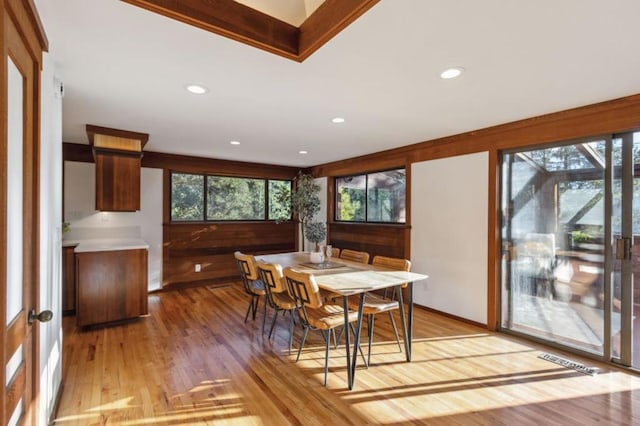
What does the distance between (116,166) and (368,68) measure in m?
3.35

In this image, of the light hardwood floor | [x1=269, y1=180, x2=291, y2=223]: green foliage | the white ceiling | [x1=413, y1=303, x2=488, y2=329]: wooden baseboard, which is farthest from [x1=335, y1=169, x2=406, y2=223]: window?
the light hardwood floor

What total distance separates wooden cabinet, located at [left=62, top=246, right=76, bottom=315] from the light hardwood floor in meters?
0.74

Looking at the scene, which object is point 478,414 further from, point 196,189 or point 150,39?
point 196,189

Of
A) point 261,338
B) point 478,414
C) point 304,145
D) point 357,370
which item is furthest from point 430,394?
point 304,145

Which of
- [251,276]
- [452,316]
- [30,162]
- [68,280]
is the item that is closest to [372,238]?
[452,316]

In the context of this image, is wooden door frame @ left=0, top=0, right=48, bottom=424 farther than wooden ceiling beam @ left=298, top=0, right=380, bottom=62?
No

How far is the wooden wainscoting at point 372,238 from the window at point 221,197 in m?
1.47

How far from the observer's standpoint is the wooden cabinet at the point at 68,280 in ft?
13.2

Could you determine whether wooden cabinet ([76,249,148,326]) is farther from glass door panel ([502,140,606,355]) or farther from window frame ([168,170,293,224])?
glass door panel ([502,140,606,355])

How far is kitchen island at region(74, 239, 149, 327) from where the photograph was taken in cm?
344

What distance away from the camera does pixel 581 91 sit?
2.45m

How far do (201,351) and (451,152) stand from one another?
3.61 m

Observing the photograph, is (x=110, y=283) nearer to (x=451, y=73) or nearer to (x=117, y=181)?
(x=117, y=181)

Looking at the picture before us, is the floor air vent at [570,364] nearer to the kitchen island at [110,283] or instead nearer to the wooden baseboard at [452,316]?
the wooden baseboard at [452,316]
